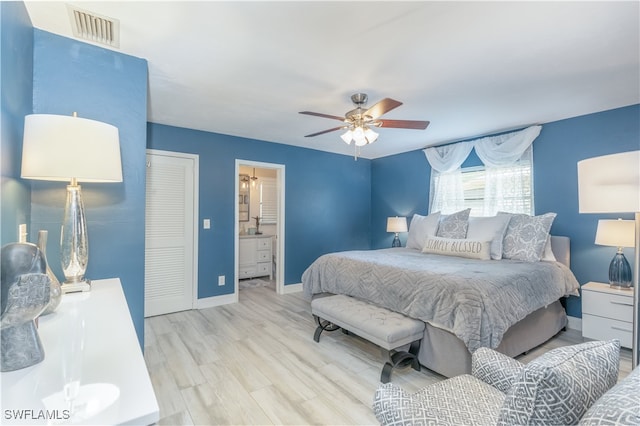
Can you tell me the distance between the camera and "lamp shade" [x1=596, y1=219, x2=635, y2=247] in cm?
257

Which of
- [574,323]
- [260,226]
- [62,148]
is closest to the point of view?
[62,148]

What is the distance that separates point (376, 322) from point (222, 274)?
8.14 ft

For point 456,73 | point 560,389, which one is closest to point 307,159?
point 456,73

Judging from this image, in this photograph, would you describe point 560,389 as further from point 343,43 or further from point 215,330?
point 215,330

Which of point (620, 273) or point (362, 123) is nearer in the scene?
point (362, 123)

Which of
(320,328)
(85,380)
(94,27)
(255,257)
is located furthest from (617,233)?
(255,257)

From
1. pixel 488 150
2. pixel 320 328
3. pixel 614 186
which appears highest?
pixel 488 150

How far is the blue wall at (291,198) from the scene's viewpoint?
3881mm

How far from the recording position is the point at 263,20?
5.43 feet

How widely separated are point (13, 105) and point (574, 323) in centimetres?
488

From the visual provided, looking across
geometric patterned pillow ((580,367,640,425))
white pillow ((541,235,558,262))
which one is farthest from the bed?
Answer: geometric patterned pillow ((580,367,640,425))

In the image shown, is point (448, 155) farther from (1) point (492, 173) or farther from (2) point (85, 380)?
(2) point (85, 380)

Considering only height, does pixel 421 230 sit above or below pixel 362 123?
below

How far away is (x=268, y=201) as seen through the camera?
21.0 ft
